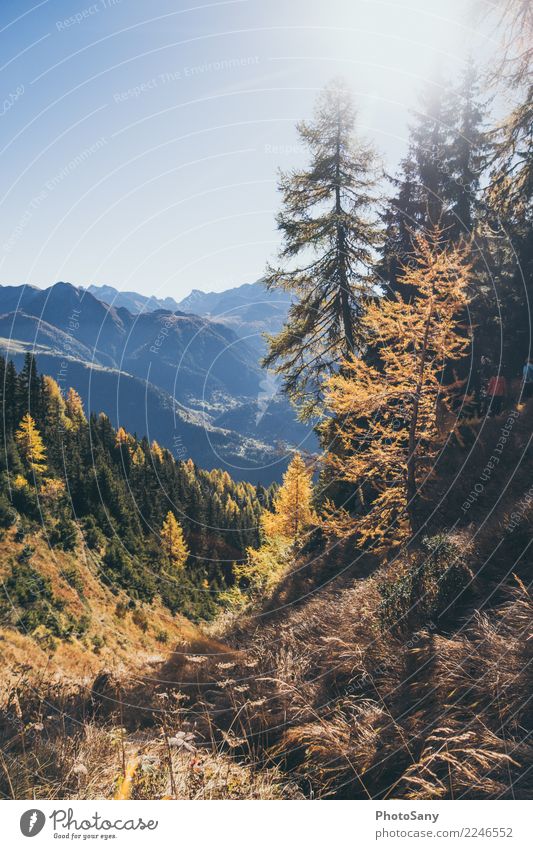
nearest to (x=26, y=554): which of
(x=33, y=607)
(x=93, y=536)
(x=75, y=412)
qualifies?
(x=33, y=607)

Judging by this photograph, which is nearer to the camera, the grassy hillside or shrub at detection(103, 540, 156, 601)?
the grassy hillside

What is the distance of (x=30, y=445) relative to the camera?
39.2 metres

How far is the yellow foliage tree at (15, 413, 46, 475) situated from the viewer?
1511 inches

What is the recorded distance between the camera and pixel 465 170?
18062mm

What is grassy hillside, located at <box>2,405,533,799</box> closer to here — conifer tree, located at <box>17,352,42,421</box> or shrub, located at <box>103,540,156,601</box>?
shrub, located at <box>103,540,156,601</box>

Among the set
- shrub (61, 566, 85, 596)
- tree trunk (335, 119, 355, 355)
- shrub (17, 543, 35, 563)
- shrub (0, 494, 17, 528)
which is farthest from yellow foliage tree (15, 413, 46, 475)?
tree trunk (335, 119, 355, 355)

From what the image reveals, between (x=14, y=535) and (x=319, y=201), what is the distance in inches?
981

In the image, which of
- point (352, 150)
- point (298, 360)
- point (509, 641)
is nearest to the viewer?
point (509, 641)

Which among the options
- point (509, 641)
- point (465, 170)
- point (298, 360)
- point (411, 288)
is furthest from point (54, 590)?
point (465, 170)
